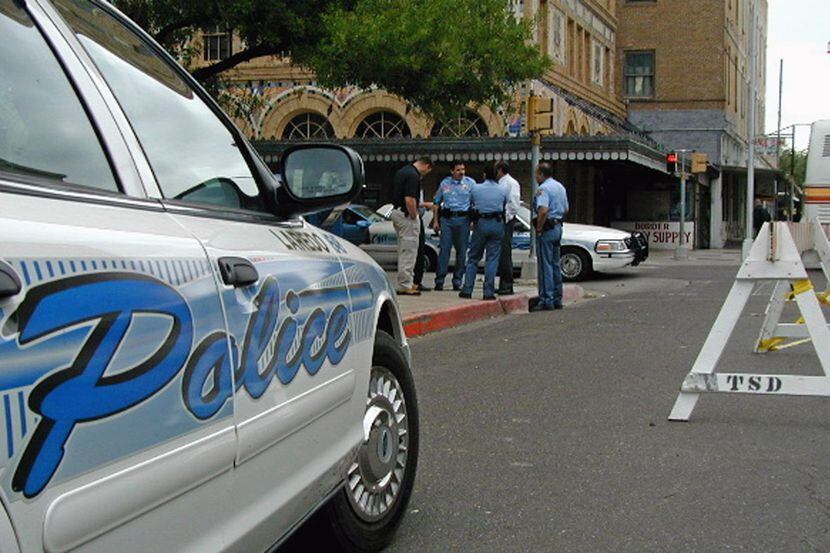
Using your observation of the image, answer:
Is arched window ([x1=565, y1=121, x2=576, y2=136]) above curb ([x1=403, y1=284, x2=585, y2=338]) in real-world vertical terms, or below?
above

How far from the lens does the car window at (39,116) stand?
203 cm

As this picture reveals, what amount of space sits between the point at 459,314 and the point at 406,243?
1.67 metres

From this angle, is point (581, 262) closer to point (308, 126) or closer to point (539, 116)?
point (539, 116)

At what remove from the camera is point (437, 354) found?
348 inches

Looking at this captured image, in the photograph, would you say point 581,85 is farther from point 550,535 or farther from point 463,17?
point 550,535

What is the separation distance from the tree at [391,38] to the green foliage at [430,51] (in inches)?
0.6

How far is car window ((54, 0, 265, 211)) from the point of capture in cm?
248

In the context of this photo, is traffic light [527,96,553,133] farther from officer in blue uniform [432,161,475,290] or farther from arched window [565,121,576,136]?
arched window [565,121,576,136]

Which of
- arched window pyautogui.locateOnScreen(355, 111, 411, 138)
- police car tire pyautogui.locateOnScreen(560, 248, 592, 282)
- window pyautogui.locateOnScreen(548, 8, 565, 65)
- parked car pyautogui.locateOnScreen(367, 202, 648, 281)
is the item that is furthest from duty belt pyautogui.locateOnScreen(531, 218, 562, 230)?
window pyautogui.locateOnScreen(548, 8, 565, 65)

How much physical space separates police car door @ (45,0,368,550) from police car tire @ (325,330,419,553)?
0.91 ft

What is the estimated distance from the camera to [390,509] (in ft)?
12.1

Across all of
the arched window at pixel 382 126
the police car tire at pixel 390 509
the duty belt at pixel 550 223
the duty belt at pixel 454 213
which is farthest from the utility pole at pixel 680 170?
the police car tire at pixel 390 509

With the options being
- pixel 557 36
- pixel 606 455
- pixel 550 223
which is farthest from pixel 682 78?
pixel 606 455

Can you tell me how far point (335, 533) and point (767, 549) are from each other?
167 centimetres
